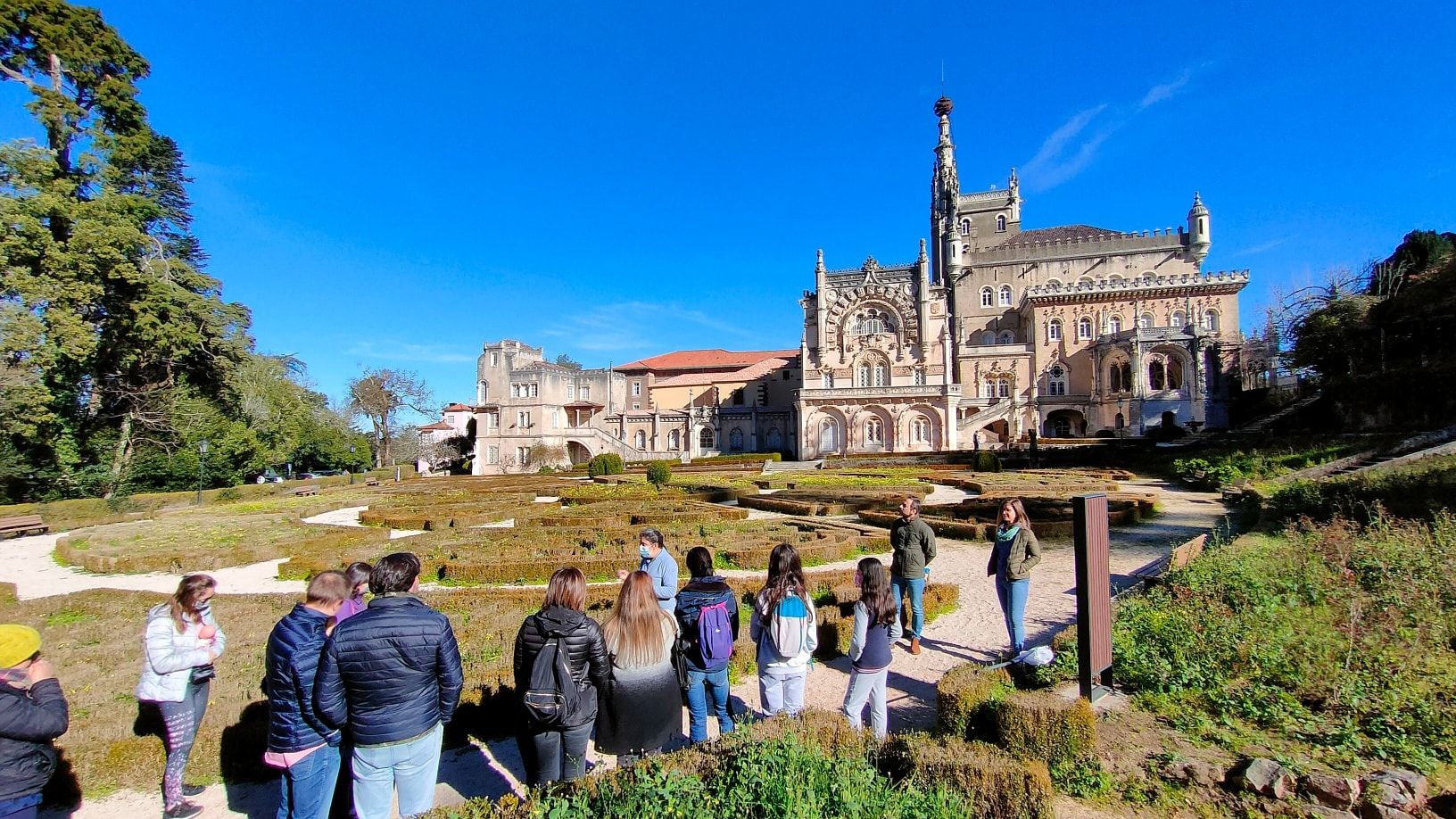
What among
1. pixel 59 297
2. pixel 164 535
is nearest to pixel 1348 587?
pixel 164 535

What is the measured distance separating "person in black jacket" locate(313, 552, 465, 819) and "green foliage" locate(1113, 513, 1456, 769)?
536cm

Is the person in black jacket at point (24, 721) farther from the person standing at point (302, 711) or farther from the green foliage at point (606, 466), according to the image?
the green foliage at point (606, 466)

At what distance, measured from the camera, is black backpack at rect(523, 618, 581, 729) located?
12.6 feet

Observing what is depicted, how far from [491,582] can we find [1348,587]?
38.3 ft

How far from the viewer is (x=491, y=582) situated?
11.0 metres

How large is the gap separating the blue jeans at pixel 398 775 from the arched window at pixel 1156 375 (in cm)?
4738

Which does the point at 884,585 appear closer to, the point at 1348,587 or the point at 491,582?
the point at 1348,587

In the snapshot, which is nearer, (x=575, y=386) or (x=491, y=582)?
(x=491, y=582)

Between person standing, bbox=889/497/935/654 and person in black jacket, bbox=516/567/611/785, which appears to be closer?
person in black jacket, bbox=516/567/611/785

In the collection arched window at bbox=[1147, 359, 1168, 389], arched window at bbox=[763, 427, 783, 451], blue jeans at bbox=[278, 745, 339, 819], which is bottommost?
blue jeans at bbox=[278, 745, 339, 819]

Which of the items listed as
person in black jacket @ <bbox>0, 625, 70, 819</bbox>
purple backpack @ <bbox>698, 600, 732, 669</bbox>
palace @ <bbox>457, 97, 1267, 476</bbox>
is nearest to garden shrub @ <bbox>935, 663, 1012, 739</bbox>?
purple backpack @ <bbox>698, 600, 732, 669</bbox>

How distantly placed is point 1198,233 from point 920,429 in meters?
26.2

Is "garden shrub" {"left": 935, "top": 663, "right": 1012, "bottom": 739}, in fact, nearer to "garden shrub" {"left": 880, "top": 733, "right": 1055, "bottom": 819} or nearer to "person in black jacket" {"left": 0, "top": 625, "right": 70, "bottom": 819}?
"garden shrub" {"left": 880, "top": 733, "right": 1055, "bottom": 819}

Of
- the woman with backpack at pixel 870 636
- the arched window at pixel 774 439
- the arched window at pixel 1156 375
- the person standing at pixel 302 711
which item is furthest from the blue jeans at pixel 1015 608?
the arched window at pixel 774 439
